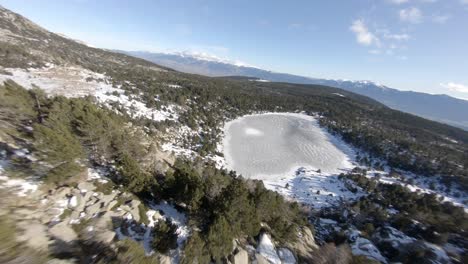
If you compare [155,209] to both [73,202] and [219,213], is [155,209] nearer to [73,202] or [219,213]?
[219,213]

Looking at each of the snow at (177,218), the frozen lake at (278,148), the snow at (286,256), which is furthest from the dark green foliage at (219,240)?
the frozen lake at (278,148)

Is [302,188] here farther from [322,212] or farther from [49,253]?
[49,253]

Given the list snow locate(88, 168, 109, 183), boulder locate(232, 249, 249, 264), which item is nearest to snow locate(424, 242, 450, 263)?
boulder locate(232, 249, 249, 264)

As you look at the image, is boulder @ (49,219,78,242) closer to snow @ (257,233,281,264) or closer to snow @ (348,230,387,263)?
snow @ (257,233,281,264)

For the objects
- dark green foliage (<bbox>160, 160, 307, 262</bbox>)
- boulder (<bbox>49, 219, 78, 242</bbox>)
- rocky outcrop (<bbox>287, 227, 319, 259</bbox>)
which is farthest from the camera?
rocky outcrop (<bbox>287, 227, 319, 259</bbox>)

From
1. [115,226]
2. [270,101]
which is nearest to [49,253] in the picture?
[115,226]

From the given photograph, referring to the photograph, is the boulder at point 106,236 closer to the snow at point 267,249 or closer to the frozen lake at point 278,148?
the snow at point 267,249
